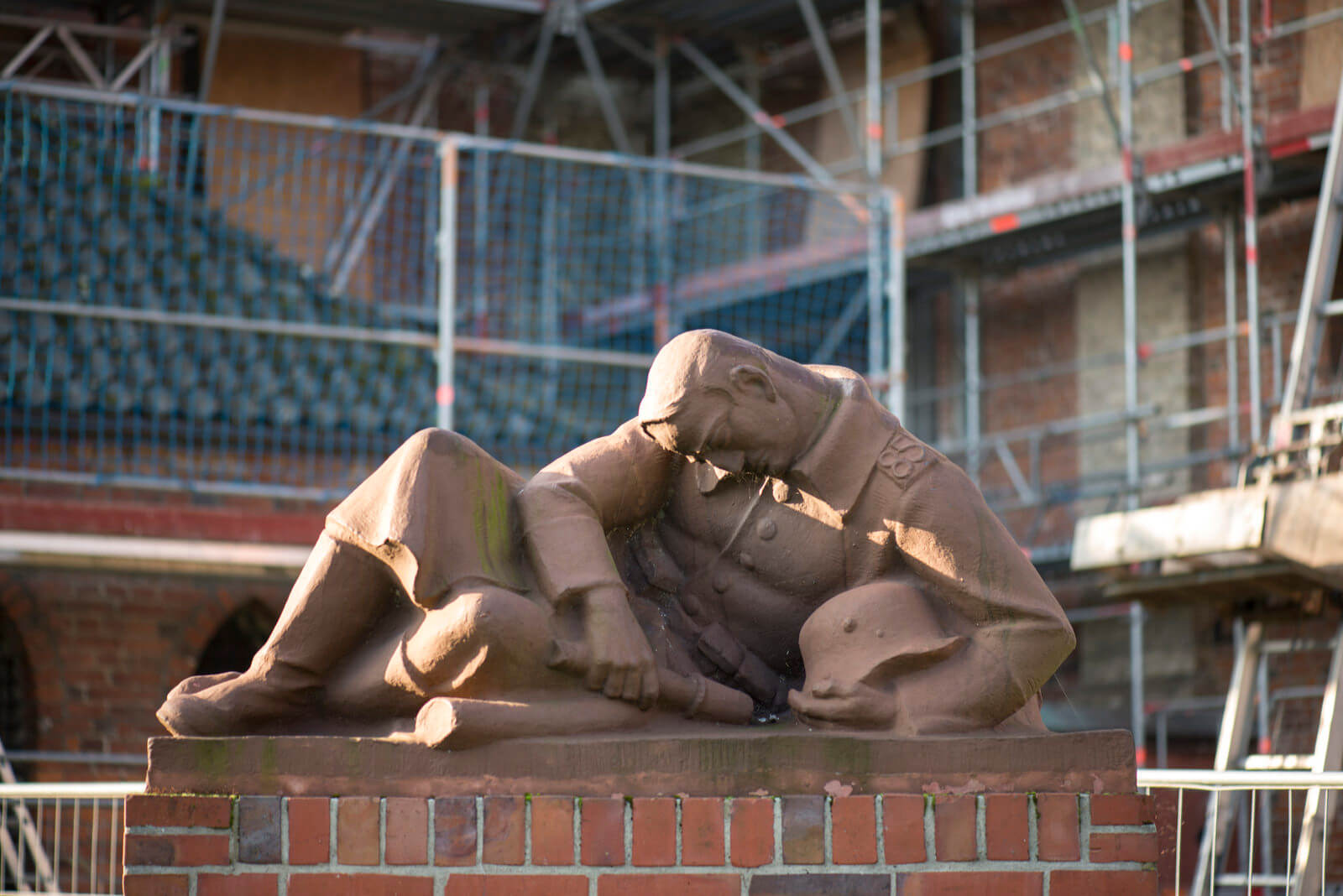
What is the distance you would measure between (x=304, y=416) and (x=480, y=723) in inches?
345

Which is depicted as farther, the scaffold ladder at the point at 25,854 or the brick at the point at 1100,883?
the scaffold ladder at the point at 25,854

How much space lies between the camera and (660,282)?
13.9 meters

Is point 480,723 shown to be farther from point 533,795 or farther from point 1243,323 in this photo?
point 1243,323

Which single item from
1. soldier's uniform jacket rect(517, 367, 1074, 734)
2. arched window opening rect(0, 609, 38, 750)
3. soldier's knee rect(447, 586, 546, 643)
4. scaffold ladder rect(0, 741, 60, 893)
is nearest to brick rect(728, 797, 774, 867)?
soldier's uniform jacket rect(517, 367, 1074, 734)

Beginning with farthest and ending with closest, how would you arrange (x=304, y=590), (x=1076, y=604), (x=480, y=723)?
(x=1076, y=604)
(x=304, y=590)
(x=480, y=723)

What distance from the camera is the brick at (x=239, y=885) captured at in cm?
360

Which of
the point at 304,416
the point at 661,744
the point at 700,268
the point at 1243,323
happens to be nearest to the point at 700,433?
the point at 661,744

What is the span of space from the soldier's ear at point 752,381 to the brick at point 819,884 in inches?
36.8

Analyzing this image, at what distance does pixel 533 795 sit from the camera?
3576 mm

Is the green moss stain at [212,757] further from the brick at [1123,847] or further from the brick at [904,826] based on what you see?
the brick at [1123,847]

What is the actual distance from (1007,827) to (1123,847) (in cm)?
23

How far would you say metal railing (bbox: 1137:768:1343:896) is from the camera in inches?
181

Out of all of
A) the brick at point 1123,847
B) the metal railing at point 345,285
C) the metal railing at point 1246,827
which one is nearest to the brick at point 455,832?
the brick at point 1123,847

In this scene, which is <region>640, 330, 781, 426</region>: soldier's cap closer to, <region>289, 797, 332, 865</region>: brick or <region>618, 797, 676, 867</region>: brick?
<region>618, 797, 676, 867</region>: brick
